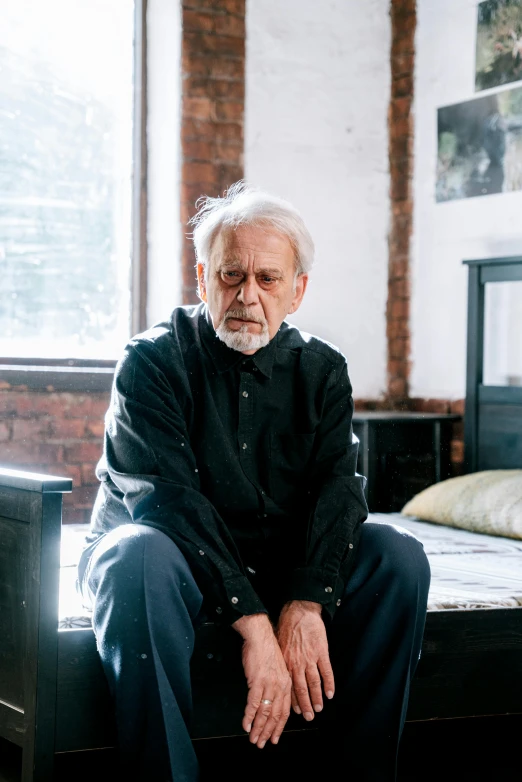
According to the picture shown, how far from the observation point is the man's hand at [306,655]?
179 centimetres

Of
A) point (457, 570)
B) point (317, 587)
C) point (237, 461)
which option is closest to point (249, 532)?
point (237, 461)

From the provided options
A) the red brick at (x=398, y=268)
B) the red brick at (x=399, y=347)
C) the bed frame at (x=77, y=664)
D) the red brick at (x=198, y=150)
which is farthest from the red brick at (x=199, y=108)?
the bed frame at (x=77, y=664)

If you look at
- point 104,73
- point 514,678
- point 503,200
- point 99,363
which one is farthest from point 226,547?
point 104,73

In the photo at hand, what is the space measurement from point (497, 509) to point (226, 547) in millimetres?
1563

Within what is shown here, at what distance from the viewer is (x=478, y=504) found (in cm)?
328

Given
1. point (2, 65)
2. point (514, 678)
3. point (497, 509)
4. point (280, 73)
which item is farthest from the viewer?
point (280, 73)

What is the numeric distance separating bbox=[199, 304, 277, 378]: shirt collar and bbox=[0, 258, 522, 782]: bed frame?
447 mm

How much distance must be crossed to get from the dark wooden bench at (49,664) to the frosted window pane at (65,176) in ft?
7.06

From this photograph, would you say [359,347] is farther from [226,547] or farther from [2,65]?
[226,547]

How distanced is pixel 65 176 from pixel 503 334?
1.87 m

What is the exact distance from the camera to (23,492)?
6.18ft

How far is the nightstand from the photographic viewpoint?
3.93m

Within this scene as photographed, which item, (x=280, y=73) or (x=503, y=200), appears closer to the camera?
(x=503, y=200)

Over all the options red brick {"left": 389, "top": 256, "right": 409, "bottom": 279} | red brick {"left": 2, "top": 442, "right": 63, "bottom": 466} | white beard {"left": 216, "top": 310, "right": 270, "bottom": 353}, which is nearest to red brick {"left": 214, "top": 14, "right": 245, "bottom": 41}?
red brick {"left": 389, "top": 256, "right": 409, "bottom": 279}
